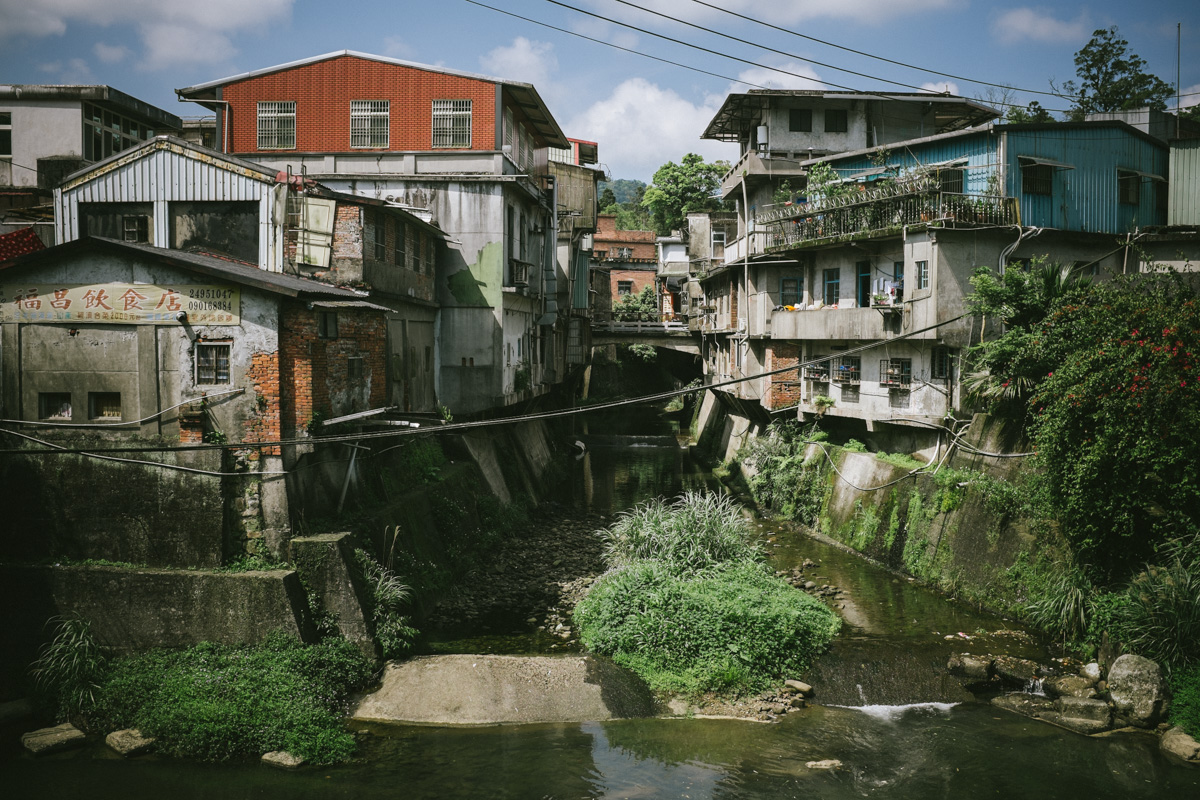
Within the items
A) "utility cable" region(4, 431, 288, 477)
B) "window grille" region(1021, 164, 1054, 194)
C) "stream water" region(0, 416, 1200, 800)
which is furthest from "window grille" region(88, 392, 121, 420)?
"window grille" region(1021, 164, 1054, 194)

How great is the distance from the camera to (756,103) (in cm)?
3391

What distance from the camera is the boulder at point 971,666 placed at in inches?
572

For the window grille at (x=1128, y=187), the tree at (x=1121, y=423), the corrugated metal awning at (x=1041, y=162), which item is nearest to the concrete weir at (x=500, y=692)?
the tree at (x=1121, y=423)

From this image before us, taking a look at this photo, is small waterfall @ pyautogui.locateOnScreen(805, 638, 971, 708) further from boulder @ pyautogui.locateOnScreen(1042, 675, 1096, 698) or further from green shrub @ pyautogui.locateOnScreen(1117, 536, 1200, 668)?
green shrub @ pyautogui.locateOnScreen(1117, 536, 1200, 668)

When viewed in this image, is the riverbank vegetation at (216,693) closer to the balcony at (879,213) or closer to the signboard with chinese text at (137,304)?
the signboard with chinese text at (137,304)

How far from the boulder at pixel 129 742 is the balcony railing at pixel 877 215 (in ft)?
70.3

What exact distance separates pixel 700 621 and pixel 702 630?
0.72 ft

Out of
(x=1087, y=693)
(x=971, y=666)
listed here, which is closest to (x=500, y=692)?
(x=971, y=666)

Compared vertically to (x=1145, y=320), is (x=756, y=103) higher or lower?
higher

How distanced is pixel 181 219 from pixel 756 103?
24.0 metres

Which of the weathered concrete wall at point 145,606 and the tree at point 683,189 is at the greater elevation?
the tree at point 683,189

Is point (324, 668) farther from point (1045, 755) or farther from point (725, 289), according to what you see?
point (725, 289)

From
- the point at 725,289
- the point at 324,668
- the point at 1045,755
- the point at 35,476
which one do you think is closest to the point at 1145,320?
the point at 1045,755

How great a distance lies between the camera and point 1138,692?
1309 cm
